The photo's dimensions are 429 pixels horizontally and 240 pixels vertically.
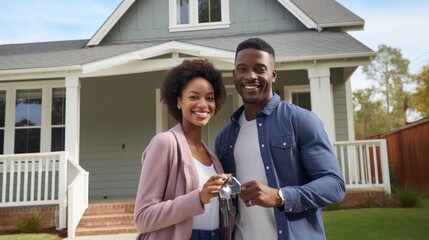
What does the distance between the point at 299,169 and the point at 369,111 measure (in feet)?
150

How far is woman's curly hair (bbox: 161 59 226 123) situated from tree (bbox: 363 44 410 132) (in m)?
40.6

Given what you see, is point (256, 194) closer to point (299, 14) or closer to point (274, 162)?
point (274, 162)

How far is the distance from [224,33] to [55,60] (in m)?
4.01

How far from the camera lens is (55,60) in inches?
345

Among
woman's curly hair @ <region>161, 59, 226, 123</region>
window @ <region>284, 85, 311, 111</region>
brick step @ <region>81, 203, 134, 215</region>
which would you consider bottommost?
brick step @ <region>81, 203, 134, 215</region>

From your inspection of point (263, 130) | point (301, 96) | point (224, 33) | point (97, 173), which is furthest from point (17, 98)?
point (263, 130)

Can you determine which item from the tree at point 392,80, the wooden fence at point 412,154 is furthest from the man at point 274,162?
the tree at point 392,80

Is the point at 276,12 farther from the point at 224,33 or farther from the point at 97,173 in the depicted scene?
the point at 97,173

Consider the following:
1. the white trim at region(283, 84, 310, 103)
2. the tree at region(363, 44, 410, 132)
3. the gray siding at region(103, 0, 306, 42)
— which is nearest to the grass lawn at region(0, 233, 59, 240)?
the gray siding at region(103, 0, 306, 42)

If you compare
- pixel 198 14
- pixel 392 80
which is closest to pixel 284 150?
pixel 198 14

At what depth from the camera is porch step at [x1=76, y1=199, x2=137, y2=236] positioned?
677cm

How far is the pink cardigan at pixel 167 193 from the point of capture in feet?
5.52

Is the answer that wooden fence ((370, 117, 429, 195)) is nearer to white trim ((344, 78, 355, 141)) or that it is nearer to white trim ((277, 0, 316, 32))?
white trim ((344, 78, 355, 141))

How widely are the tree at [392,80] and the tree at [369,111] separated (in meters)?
1.06
